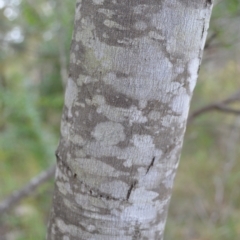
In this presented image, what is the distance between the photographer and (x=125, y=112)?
0.60 m

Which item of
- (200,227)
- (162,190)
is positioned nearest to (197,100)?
(200,227)

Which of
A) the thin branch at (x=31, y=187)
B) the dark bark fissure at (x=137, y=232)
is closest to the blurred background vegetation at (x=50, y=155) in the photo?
the thin branch at (x=31, y=187)

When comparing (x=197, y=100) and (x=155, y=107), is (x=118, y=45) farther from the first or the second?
(x=197, y=100)

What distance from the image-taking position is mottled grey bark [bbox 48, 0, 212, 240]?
1.86ft

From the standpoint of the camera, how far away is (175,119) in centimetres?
64

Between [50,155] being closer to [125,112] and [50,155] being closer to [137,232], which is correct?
[137,232]

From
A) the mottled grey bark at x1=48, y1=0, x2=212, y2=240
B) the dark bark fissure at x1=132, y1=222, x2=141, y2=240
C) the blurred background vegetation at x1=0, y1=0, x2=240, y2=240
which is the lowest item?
the blurred background vegetation at x1=0, y1=0, x2=240, y2=240

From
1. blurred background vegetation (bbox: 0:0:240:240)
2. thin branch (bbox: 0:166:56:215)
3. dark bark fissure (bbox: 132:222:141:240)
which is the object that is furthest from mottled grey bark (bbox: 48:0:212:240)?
blurred background vegetation (bbox: 0:0:240:240)

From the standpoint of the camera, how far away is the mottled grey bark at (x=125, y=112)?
1.86ft

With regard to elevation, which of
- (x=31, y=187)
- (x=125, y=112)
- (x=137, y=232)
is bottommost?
(x=31, y=187)

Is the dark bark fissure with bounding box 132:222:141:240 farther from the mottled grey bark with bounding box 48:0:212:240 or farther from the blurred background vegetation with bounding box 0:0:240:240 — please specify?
the blurred background vegetation with bounding box 0:0:240:240

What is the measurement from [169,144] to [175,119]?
5 centimetres

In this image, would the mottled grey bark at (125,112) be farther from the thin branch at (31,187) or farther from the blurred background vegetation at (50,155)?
the blurred background vegetation at (50,155)

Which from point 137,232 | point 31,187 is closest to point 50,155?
point 31,187
